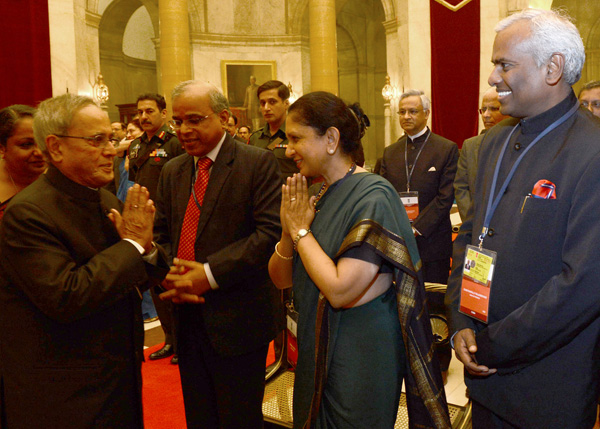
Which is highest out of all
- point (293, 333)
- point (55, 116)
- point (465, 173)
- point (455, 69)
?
point (455, 69)

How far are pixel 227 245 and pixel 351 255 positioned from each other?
0.82 meters

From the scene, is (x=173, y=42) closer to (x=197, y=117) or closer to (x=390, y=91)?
(x=390, y=91)

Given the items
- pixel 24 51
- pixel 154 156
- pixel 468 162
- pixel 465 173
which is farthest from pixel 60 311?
pixel 24 51

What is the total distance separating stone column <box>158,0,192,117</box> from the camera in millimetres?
13586

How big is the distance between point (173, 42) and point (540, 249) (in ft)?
44.4

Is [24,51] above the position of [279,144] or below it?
above

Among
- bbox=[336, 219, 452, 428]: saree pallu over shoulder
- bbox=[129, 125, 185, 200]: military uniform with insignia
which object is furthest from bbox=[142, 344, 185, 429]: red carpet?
bbox=[336, 219, 452, 428]: saree pallu over shoulder

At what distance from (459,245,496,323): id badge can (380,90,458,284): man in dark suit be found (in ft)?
7.41

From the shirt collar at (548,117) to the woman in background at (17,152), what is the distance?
82.9 inches

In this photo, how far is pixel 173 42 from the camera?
13656 mm

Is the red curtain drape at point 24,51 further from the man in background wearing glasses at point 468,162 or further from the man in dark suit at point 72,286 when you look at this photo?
the man in dark suit at point 72,286

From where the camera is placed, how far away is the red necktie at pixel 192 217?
241 centimetres

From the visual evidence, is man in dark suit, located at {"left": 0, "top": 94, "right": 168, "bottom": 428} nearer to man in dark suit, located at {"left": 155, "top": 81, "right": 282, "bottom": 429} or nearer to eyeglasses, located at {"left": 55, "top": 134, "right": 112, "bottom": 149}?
eyeglasses, located at {"left": 55, "top": 134, "right": 112, "bottom": 149}

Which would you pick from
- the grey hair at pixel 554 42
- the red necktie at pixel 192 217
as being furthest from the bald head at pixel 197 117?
the grey hair at pixel 554 42
